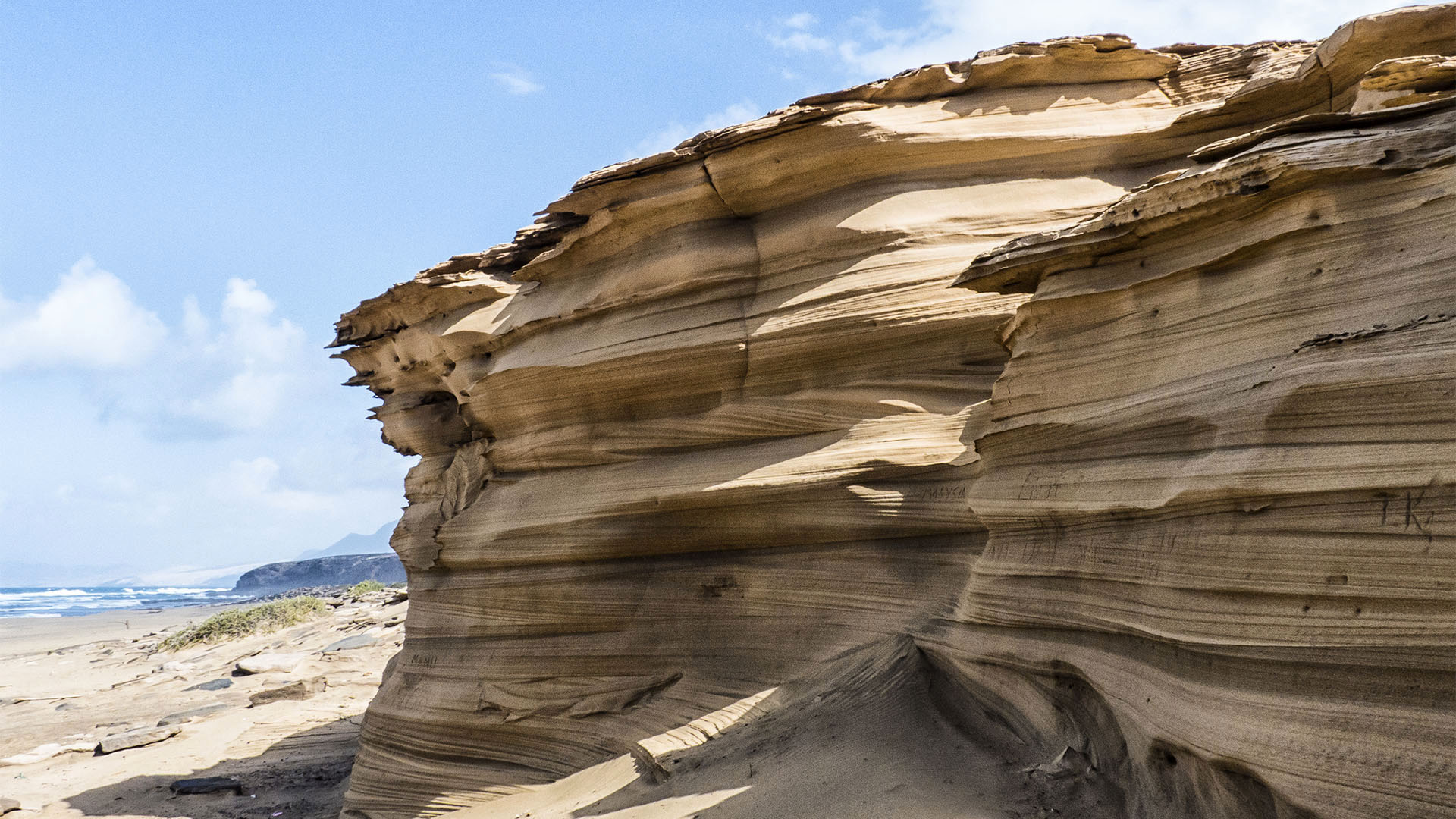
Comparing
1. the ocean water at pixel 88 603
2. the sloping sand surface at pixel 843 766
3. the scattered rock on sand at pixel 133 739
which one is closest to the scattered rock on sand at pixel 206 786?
the scattered rock on sand at pixel 133 739

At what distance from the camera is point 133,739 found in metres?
14.7

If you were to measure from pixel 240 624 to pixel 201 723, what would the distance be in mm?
12188

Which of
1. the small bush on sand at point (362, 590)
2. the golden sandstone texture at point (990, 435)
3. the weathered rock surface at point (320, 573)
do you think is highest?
the golden sandstone texture at point (990, 435)

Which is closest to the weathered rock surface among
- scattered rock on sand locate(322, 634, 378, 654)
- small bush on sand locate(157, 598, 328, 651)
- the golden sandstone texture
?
small bush on sand locate(157, 598, 328, 651)

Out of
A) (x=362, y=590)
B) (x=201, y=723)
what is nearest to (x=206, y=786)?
(x=201, y=723)

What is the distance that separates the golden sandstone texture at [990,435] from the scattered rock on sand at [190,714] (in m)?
6.51

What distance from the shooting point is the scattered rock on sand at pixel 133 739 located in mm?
14531

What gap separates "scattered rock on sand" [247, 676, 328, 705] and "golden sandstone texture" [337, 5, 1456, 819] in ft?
20.5

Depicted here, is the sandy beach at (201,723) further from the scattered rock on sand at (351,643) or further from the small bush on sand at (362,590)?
the small bush on sand at (362,590)

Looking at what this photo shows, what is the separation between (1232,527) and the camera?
4586 mm

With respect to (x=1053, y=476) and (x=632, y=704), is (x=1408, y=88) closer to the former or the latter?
(x=1053, y=476)

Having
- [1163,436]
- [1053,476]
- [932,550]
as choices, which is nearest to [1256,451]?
[1163,436]

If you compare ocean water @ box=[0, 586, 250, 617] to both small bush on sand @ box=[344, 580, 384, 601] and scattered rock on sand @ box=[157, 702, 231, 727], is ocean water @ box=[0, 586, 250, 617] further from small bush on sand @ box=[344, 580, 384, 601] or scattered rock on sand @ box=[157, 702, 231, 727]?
scattered rock on sand @ box=[157, 702, 231, 727]

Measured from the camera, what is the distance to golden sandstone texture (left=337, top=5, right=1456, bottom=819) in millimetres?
4184
